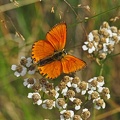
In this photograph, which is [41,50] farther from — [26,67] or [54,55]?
[26,67]

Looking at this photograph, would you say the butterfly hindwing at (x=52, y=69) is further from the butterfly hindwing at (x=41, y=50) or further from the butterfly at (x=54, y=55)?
the butterfly hindwing at (x=41, y=50)

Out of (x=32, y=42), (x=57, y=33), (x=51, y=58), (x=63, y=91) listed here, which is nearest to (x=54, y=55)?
(x=51, y=58)

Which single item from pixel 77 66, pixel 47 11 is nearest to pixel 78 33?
pixel 47 11

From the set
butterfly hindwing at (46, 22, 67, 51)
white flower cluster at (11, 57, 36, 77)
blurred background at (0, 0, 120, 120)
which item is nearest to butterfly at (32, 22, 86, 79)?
butterfly hindwing at (46, 22, 67, 51)

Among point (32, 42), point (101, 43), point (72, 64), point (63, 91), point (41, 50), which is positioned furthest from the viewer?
point (32, 42)

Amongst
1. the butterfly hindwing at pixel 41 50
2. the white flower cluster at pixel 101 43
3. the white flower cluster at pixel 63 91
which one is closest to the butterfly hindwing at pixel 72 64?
the butterfly hindwing at pixel 41 50

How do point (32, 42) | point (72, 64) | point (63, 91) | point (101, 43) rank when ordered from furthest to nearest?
point (32, 42)
point (101, 43)
point (63, 91)
point (72, 64)

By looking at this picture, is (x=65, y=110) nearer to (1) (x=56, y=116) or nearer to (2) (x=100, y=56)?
(2) (x=100, y=56)

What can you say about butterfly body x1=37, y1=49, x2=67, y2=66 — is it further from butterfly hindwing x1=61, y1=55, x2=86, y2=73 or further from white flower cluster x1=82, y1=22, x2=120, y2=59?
white flower cluster x1=82, y1=22, x2=120, y2=59
